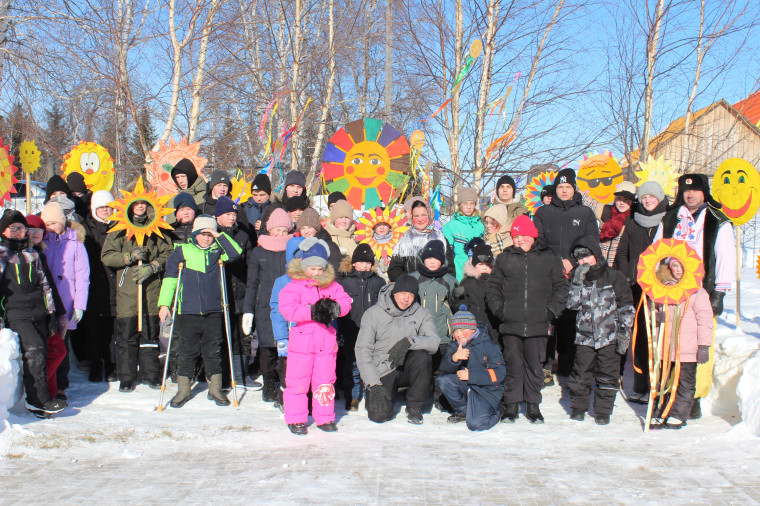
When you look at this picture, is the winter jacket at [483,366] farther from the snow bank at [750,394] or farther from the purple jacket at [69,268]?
the purple jacket at [69,268]

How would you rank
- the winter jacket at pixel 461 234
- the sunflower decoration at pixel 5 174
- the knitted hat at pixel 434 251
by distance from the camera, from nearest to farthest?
the knitted hat at pixel 434 251 < the sunflower decoration at pixel 5 174 < the winter jacket at pixel 461 234

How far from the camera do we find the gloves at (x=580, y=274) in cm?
544

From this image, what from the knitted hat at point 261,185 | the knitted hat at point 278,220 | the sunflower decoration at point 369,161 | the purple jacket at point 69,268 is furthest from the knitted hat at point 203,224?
the sunflower decoration at point 369,161

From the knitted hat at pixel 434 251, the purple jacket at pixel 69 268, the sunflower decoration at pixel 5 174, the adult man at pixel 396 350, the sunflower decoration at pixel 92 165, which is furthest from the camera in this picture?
the sunflower decoration at pixel 92 165

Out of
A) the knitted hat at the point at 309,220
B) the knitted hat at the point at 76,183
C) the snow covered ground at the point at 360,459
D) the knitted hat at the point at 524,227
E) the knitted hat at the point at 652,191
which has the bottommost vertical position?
the snow covered ground at the point at 360,459

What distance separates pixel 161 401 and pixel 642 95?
988 cm

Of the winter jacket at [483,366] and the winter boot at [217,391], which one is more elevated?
the winter jacket at [483,366]

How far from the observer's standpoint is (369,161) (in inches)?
343

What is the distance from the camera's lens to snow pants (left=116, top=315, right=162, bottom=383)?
20.6 feet

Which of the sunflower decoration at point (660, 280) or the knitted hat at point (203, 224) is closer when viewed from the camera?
the sunflower decoration at point (660, 280)

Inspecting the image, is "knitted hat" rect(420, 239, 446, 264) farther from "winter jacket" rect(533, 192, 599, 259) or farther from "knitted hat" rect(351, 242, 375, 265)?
"winter jacket" rect(533, 192, 599, 259)

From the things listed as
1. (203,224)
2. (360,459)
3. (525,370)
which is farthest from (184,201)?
(525,370)

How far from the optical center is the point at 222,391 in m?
6.01

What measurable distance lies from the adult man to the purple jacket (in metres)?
2.73
